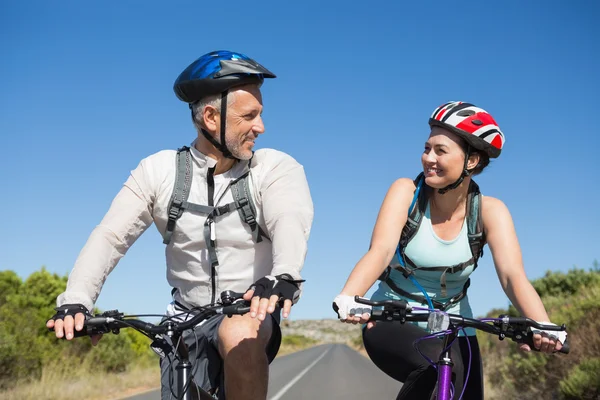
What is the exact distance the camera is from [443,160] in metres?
4.80

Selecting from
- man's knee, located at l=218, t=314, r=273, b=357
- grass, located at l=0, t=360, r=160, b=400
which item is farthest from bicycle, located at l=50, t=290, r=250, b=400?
grass, located at l=0, t=360, r=160, b=400

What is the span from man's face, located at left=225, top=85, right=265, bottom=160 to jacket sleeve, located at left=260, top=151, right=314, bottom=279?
6.5 inches

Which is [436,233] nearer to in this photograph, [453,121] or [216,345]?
[453,121]

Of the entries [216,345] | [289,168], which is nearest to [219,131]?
[289,168]

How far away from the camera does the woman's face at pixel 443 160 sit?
15.8 ft

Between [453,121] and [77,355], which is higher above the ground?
[453,121]

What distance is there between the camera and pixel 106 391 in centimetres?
1565

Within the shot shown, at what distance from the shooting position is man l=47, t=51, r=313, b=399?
4.15 meters

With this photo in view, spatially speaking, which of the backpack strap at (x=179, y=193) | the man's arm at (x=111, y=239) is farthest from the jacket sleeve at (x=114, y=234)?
the backpack strap at (x=179, y=193)

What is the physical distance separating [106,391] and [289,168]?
40.6ft

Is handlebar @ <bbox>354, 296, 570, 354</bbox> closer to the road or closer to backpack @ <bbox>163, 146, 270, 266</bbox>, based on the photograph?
backpack @ <bbox>163, 146, 270, 266</bbox>

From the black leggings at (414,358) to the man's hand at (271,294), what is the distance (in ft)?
3.05

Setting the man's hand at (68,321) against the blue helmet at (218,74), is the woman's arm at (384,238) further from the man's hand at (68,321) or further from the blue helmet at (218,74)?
the man's hand at (68,321)

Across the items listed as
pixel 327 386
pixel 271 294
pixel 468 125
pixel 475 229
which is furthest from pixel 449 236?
pixel 327 386
